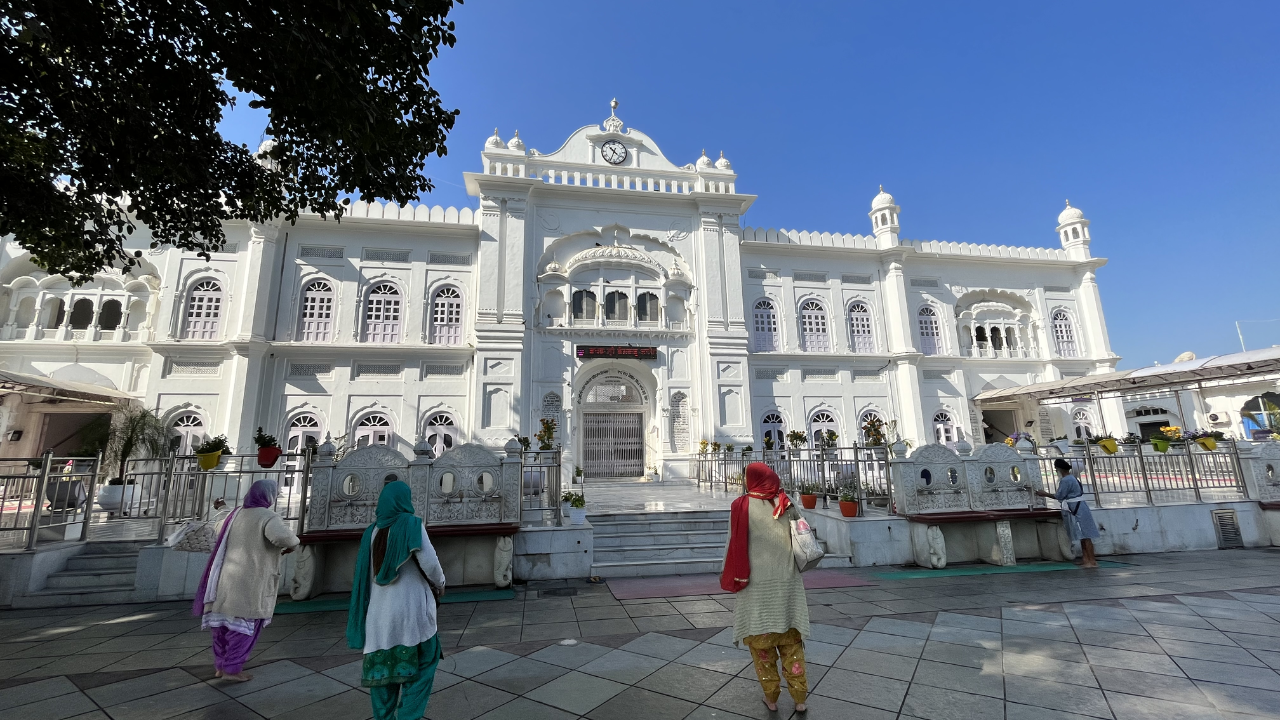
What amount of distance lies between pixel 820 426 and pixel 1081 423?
936cm

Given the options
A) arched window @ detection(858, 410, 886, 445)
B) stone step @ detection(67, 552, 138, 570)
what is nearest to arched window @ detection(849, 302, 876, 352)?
arched window @ detection(858, 410, 886, 445)

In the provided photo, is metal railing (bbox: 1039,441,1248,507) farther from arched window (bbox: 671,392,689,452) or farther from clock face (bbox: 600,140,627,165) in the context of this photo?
clock face (bbox: 600,140,627,165)

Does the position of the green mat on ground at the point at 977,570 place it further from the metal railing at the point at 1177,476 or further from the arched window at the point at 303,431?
the arched window at the point at 303,431

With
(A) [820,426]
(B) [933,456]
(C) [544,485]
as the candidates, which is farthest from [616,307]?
(B) [933,456]

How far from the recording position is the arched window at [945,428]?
17.5m

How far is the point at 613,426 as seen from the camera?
15750mm

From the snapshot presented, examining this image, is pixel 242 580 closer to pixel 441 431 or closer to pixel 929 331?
pixel 441 431

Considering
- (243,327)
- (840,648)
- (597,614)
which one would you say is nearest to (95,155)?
(597,614)

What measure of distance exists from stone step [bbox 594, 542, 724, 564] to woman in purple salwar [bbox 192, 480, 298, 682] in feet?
12.9

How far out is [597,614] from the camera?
16.2ft

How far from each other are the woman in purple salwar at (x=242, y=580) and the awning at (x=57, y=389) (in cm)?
1208

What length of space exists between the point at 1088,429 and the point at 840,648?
19.7 metres

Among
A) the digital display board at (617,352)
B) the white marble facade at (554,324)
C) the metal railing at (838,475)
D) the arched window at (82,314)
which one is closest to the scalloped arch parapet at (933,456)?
the metal railing at (838,475)

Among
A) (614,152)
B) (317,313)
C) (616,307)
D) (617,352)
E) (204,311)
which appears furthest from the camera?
(614,152)
